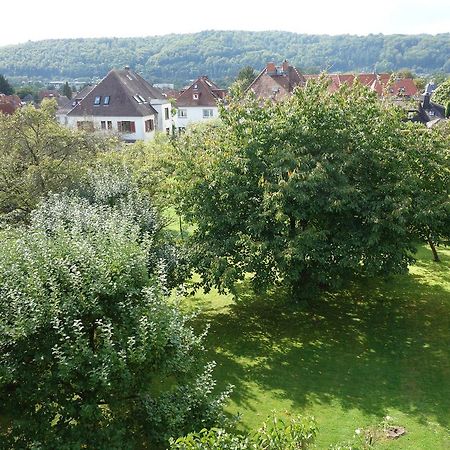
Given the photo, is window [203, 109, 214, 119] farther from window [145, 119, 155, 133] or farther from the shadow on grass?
the shadow on grass

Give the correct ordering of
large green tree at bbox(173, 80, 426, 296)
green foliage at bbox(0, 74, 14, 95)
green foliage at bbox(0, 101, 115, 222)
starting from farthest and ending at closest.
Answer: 1. green foliage at bbox(0, 74, 14, 95)
2. green foliage at bbox(0, 101, 115, 222)
3. large green tree at bbox(173, 80, 426, 296)

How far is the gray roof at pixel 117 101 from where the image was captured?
57906mm

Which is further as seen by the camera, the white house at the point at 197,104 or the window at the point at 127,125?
the white house at the point at 197,104

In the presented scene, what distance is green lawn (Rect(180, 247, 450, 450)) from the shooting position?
12.6 metres

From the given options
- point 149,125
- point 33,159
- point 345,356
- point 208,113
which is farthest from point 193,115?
point 345,356

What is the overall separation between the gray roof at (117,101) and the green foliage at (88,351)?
1937 inches

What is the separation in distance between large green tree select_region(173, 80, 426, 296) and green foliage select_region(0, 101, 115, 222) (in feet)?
22.6

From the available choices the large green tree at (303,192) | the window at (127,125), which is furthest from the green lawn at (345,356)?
the window at (127,125)

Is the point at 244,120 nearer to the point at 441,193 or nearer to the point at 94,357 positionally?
the point at 441,193

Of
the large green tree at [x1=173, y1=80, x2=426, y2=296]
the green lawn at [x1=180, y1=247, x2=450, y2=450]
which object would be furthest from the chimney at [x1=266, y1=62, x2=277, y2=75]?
the large green tree at [x1=173, y1=80, x2=426, y2=296]

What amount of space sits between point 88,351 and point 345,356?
9.05 m

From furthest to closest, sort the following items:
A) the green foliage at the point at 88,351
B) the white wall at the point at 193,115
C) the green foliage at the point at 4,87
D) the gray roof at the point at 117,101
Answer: the green foliage at the point at 4,87 < the white wall at the point at 193,115 < the gray roof at the point at 117,101 < the green foliage at the point at 88,351

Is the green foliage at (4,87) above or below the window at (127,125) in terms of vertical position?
above

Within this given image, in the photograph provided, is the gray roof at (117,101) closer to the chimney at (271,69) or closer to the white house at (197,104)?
the white house at (197,104)
